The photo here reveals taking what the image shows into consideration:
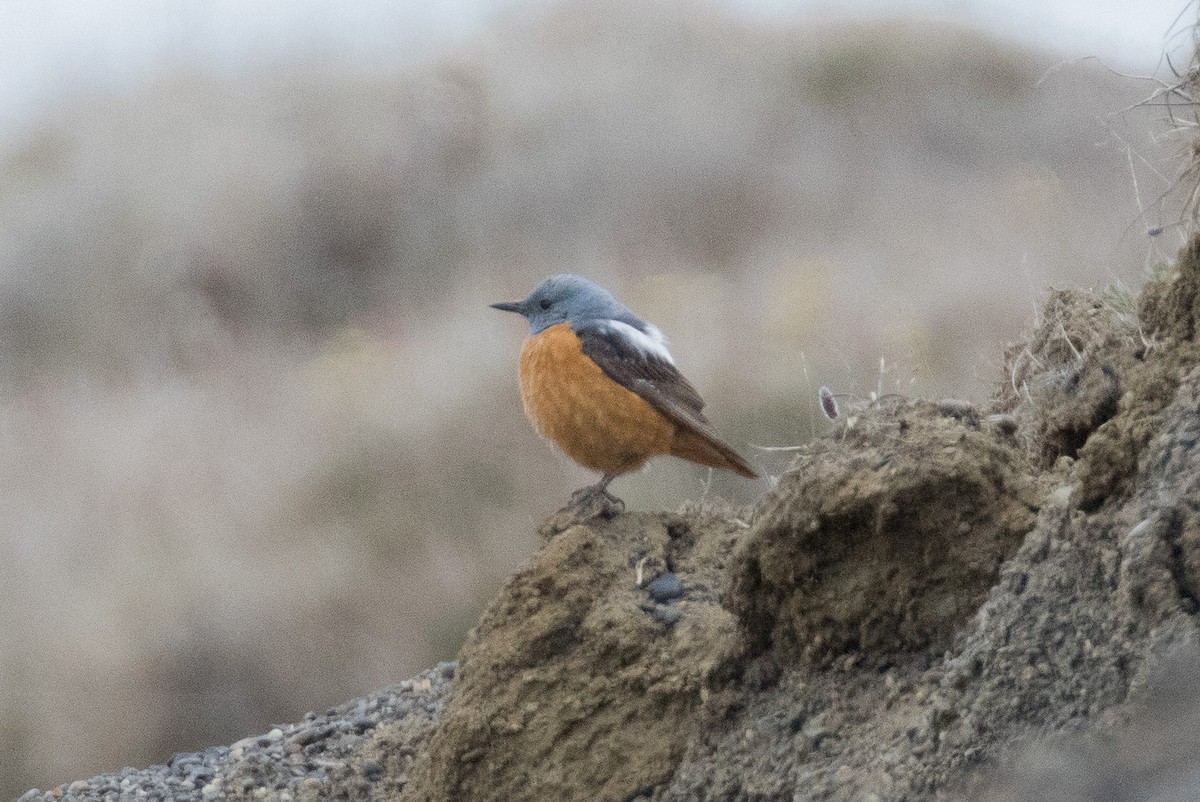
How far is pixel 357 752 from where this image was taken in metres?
4.84

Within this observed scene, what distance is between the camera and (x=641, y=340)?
498 cm

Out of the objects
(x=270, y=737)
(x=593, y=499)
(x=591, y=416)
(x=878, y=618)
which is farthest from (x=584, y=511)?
(x=270, y=737)

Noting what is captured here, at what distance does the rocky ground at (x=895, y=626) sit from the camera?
7.06 ft

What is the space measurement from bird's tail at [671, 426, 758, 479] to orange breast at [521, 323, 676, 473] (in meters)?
0.06

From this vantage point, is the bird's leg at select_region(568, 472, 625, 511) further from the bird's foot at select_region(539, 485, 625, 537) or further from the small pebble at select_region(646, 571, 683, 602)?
the small pebble at select_region(646, 571, 683, 602)

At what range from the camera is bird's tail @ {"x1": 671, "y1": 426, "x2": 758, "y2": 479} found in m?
4.86

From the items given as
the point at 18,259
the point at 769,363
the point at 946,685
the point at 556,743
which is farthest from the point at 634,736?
the point at 18,259

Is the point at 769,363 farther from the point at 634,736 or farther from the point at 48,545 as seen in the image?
the point at 48,545

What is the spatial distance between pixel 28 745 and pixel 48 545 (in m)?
1.00

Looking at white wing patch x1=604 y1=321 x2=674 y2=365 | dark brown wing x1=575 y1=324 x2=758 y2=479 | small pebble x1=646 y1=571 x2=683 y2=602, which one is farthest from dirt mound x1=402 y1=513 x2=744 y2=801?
white wing patch x1=604 y1=321 x2=674 y2=365

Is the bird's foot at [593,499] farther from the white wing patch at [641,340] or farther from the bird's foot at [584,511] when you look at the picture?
the white wing patch at [641,340]

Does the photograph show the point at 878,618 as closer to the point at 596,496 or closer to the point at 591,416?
the point at 596,496

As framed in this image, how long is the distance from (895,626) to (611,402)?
2046mm


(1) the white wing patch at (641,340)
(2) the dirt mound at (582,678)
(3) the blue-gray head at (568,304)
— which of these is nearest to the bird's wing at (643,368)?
(1) the white wing patch at (641,340)
